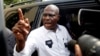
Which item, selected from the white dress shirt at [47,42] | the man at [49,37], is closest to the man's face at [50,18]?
the man at [49,37]

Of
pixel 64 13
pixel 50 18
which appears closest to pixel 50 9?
pixel 50 18

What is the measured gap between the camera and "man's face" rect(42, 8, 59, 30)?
10.8ft

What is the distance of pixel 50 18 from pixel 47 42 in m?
0.40

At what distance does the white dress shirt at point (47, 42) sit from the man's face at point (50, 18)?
→ 0.33 ft

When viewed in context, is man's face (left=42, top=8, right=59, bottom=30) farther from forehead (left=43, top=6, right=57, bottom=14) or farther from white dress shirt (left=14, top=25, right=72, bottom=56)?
white dress shirt (left=14, top=25, right=72, bottom=56)

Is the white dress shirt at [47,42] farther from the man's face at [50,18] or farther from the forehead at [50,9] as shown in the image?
the forehead at [50,9]

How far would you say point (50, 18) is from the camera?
3369 mm

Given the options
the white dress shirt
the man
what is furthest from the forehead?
the white dress shirt

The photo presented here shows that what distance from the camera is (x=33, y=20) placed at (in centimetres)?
324

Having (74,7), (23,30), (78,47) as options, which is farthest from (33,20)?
(78,47)

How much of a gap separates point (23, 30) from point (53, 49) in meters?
1.65

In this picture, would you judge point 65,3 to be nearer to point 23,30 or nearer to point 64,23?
point 64,23

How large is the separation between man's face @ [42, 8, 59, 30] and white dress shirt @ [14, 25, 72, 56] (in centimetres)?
10

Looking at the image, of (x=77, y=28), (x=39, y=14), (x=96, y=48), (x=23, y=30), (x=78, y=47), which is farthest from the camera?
(x=39, y=14)
